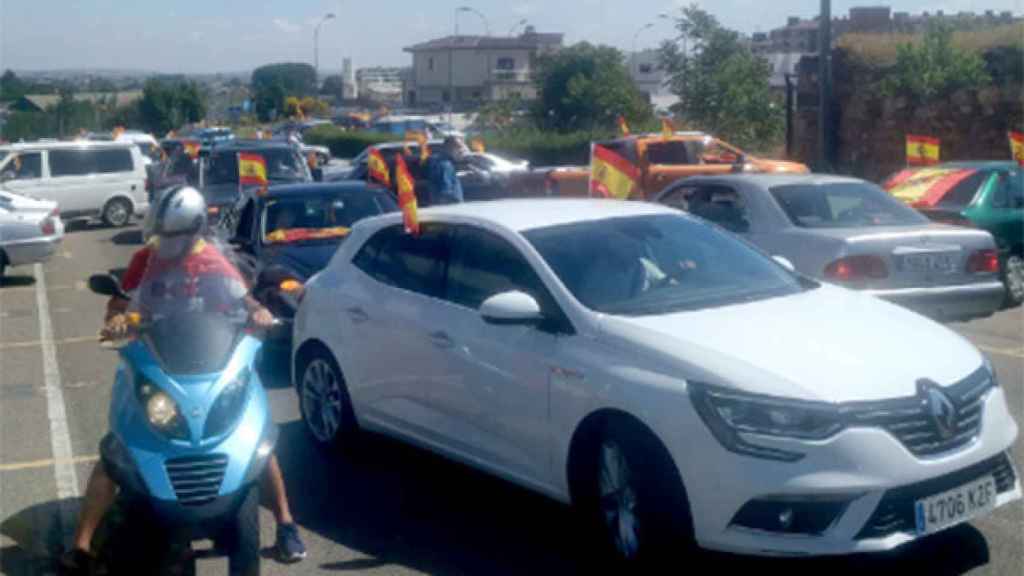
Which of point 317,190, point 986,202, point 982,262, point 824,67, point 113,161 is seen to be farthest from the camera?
point 113,161

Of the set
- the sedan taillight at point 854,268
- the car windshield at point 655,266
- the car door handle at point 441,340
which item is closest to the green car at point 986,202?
the sedan taillight at point 854,268

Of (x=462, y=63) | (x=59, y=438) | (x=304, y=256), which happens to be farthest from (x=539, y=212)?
(x=462, y=63)

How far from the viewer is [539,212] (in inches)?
293

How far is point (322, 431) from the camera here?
8.52 metres

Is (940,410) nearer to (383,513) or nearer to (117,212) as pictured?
(383,513)

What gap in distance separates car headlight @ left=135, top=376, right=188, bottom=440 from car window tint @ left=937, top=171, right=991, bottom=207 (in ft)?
34.7

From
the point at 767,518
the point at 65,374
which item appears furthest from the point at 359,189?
the point at 767,518

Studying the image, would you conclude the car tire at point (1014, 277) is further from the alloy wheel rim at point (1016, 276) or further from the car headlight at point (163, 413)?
the car headlight at point (163, 413)

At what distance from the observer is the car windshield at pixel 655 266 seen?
6543 millimetres

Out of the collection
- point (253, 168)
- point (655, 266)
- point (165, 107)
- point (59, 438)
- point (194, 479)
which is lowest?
point (59, 438)

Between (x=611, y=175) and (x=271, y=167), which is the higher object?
(x=611, y=175)

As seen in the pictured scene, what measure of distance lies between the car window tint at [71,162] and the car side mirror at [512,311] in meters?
24.8

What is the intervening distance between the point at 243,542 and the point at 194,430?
0.52 m

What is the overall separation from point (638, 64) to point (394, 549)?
84.7m
